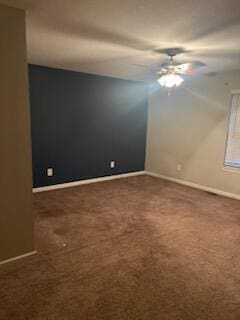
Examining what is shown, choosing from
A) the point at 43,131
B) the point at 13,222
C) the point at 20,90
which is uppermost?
the point at 20,90

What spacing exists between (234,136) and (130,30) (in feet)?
9.72

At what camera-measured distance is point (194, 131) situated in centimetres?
512

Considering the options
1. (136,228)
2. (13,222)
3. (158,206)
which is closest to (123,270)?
(136,228)

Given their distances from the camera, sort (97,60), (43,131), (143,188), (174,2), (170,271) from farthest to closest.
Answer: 1. (143,188)
2. (43,131)
3. (97,60)
4. (170,271)
5. (174,2)

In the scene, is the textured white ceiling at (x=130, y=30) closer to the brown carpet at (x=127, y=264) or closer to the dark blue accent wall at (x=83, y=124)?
the dark blue accent wall at (x=83, y=124)

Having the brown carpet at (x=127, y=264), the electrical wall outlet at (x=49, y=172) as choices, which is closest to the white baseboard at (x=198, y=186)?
the brown carpet at (x=127, y=264)

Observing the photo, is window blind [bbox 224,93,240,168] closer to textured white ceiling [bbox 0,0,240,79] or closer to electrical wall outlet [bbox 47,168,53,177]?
textured white ceiling [bbox 0,0,240,79]

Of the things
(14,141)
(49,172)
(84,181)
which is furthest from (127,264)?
(84,181)

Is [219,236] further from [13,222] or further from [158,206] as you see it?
[13,222]

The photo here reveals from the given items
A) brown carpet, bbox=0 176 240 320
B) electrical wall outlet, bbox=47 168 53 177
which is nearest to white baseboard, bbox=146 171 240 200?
brown carpet, bbox=0 176 240 320

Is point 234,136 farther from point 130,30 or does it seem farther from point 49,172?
point 49,172

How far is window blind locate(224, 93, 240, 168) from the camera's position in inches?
175

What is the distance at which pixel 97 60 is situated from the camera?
12.4ft

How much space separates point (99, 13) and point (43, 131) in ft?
9.16
